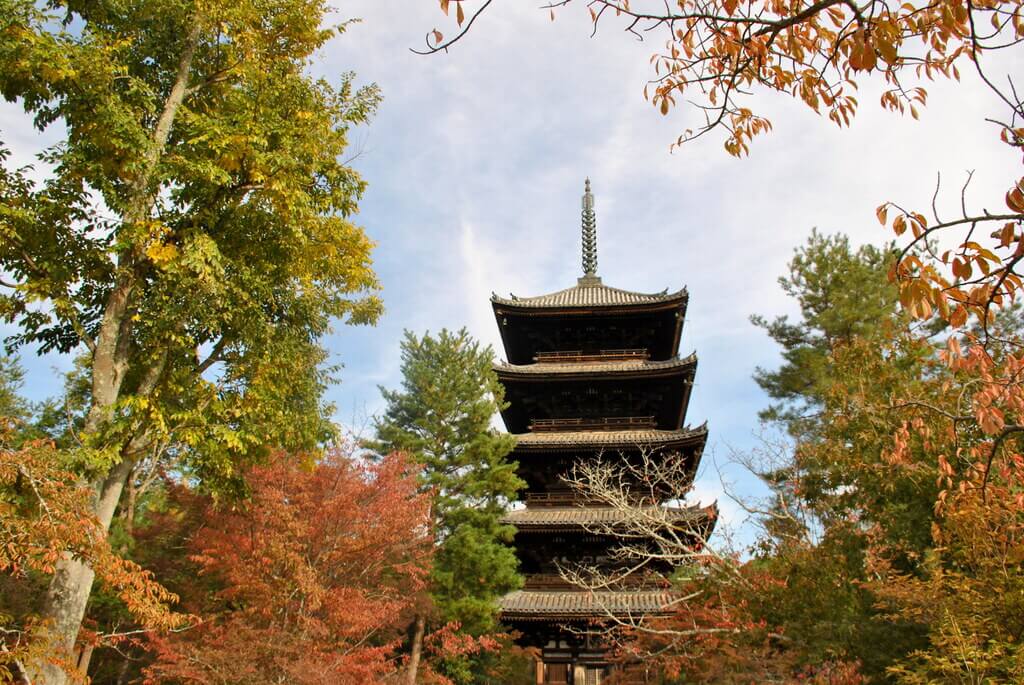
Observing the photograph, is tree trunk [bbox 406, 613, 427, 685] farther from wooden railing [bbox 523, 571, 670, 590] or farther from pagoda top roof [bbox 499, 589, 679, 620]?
wooden railing [bbox 523, 571, 670, 590]

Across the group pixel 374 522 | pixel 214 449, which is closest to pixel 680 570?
pixel 374 522

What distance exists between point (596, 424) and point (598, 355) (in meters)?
1.98

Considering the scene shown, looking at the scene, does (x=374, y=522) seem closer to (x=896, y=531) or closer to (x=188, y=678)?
(x=188, y=678)

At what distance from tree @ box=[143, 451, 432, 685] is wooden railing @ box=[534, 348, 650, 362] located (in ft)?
19.2

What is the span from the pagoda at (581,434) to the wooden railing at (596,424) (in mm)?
28

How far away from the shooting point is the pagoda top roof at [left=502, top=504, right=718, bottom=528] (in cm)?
1516

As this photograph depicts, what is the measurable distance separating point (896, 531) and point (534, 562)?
9.67m

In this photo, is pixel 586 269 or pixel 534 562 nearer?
pixel 534 562

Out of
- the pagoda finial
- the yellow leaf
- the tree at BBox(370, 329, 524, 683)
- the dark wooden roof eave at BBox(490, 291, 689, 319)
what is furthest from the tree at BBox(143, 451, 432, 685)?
the pagoda finial

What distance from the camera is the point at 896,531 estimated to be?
8484mm

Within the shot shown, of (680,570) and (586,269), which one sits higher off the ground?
(586,269)

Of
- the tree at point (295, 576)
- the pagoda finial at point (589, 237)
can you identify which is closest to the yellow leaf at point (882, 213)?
the tree at point (295, 576)

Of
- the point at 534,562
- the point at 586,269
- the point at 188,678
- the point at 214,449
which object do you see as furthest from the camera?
the point at 586,269

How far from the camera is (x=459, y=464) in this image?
1897cm
